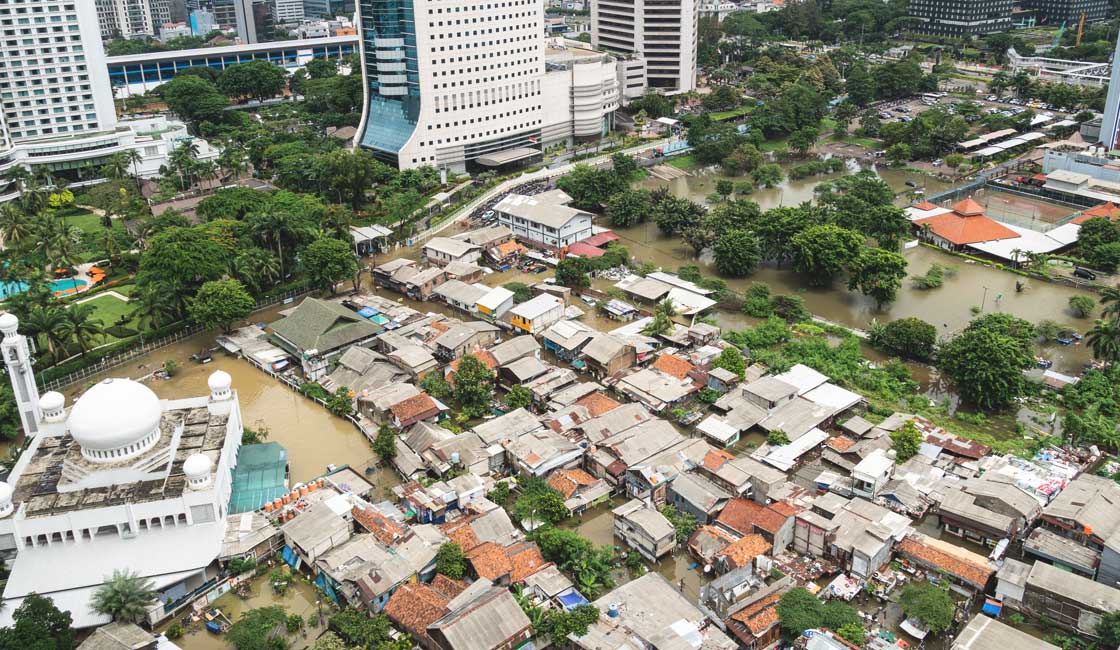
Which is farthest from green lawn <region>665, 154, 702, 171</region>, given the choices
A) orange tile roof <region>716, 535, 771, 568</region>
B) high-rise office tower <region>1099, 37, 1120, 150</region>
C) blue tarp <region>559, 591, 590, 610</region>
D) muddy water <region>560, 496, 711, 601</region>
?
blue tarp <region>559, 591, 590, 610</region>

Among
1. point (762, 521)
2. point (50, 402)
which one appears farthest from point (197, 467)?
point (762, 521)

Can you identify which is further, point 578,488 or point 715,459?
point 715,459

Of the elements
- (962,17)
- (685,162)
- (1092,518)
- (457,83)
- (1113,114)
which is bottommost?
(1092,518)

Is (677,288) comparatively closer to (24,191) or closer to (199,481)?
(199,481)

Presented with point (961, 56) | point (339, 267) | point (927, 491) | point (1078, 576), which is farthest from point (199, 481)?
point (961, 56)

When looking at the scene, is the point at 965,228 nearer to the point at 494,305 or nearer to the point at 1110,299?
the point at 1110,299

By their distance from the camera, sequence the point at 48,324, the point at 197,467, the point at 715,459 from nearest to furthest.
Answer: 1. the point at 197,467
2. the point at 715,459
3. the point at 48,324
